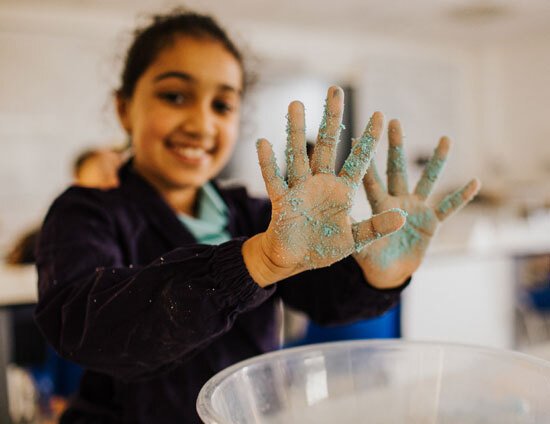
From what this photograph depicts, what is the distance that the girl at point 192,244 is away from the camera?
1.29 ft

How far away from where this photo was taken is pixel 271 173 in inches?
15.3

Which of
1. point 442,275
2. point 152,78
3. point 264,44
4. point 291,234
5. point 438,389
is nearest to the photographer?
point 291,234

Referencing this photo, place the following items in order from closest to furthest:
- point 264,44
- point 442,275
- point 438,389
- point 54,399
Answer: point 438,389 < point 54,399 < point 442,275 < point 264,44

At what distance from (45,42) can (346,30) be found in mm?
1750

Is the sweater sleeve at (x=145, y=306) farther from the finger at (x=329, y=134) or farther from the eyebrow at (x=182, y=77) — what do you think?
the eyebrow at (x=182, y=77)

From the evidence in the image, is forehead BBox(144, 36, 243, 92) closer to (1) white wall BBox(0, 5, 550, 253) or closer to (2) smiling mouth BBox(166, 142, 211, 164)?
(2) smiling mouth BBox(166, 142, 211, 164)

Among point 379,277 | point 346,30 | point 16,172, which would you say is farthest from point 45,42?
point 379,277

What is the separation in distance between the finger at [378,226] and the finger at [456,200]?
0.48 ft

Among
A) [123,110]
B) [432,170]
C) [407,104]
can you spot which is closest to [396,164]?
[432,170]

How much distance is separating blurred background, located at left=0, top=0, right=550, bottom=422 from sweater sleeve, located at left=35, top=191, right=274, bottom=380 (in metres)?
1.06

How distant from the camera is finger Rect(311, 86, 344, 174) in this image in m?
0.39

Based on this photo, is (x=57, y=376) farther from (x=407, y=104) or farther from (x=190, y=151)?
(x=407, y=104)

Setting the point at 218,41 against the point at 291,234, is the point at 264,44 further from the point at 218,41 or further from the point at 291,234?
the point at 291,234

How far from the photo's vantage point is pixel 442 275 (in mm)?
2066
